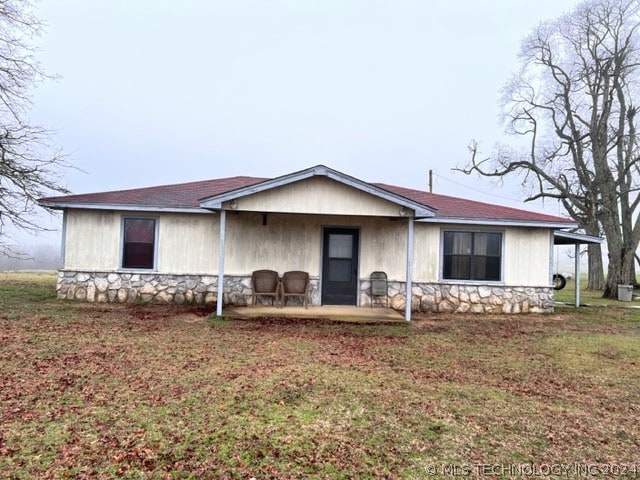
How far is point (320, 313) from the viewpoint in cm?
925

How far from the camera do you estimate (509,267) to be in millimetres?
10758

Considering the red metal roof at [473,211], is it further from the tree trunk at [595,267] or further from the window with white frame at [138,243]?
the tree trunk at [595,267]

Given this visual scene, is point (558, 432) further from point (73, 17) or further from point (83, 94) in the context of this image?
point (83, 94)

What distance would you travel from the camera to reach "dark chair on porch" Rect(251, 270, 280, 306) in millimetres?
10242

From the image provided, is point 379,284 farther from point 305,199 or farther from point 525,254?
point 525,254

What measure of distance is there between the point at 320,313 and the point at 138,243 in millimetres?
4790

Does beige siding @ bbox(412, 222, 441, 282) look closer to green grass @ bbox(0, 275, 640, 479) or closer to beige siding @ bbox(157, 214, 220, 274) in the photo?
green grass @ bbox(0, 275, 640, 479)

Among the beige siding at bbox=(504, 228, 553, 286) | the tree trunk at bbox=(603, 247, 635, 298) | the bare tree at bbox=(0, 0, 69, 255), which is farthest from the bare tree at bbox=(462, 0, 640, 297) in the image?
the bare tree at bbox=(0, 0, 69, 255)

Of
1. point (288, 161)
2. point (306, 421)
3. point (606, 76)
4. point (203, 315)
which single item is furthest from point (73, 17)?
point (288, 161)

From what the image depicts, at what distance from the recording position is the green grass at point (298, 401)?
3.00 m

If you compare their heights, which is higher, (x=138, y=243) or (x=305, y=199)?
(x=305, y=199)

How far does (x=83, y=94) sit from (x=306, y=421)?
28318 millimetres

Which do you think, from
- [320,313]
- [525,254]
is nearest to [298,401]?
[320,313]

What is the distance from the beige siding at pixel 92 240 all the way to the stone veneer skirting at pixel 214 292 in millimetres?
242
